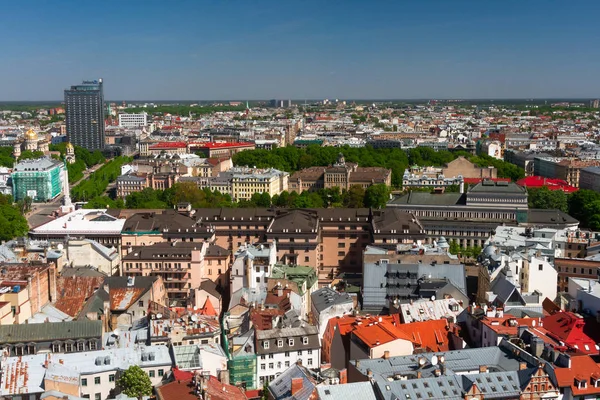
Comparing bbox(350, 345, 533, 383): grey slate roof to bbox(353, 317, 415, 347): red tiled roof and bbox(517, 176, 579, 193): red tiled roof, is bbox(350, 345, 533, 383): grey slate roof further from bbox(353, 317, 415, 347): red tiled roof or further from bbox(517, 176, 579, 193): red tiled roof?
bbox(517, 176, 579, 193): red tiled roof

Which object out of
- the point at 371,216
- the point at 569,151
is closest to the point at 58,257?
the point at 371,216

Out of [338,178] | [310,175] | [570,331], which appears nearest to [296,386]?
[570,331]

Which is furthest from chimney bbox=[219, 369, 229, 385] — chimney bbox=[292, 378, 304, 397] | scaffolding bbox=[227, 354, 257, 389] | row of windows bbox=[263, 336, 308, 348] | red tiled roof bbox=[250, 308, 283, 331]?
red tiled roof bbox=[250, 308, 283, 331]

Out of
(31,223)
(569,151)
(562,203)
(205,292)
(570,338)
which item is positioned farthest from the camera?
(569,151)

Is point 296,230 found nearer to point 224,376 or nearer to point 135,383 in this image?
point 224,376

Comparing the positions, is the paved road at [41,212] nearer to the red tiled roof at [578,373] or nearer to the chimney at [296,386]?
the chimney at [296,386]

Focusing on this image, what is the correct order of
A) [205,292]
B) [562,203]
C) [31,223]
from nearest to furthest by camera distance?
1. [205,292]
2. [562,203]
3. [31,223]

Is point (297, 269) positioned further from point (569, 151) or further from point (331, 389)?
point (569, 151)
